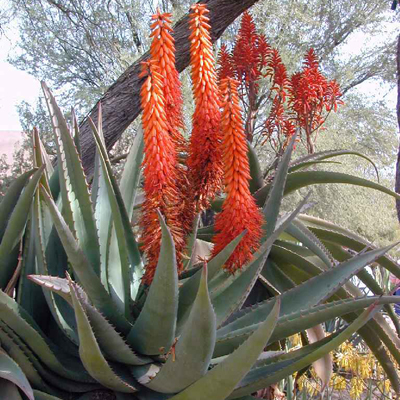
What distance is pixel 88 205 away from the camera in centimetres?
117

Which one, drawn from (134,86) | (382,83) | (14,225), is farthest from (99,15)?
(14,225)

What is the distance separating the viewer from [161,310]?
0.98m

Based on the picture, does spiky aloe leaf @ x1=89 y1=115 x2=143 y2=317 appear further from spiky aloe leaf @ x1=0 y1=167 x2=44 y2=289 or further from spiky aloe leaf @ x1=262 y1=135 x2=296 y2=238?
spiky aloe leaf @ x1=262 y1=135 x2=296 y2=238

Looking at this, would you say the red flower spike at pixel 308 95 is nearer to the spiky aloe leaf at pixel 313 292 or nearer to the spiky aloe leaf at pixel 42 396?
the spiky aloe leaf at pixel 313 292

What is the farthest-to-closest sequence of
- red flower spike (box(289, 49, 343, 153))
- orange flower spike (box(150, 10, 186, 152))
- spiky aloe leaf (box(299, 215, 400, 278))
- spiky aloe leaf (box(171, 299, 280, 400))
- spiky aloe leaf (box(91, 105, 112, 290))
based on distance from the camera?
red flower spike (box(289, 49, 343, 153))
spiky aloe leaf (box(299, 215, 400, 278))
spiky aloe leaf (box(91, 105, 112, 290))
orange flower spike (box(150, 10, 186, 152))
spiky aloe leaf (box(171, 299, 280, 400))

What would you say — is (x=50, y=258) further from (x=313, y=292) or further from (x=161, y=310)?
(x=313, y=292)

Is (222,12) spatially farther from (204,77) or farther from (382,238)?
(382,238)

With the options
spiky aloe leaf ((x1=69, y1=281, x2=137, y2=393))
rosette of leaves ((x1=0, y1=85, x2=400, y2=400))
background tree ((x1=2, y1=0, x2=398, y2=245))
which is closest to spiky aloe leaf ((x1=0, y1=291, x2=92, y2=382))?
rosette of leaves ((x1=0, y1=85, x2=400, y2=400))

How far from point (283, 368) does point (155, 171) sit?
0.47 meters

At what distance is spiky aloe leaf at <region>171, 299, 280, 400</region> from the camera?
2.60 ft

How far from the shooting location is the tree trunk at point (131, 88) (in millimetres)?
2475

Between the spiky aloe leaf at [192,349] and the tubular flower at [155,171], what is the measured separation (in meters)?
0.23

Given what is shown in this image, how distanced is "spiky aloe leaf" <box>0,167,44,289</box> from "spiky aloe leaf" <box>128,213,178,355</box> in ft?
1.16

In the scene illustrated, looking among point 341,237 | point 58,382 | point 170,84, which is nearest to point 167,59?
point 170,84
